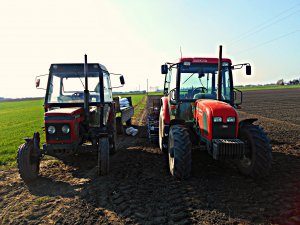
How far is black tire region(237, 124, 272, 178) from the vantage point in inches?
181

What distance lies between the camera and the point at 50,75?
6410 millimetres

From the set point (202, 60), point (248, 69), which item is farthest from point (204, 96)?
point (248, 69)

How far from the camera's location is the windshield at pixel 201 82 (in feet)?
20.0

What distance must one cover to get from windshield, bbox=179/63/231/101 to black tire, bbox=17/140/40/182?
135 inches

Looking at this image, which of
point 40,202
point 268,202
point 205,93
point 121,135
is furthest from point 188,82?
point 121,135

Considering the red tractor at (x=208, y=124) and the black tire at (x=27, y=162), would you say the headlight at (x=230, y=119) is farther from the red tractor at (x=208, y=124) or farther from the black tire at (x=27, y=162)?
the black tire at (x=27, y=162)

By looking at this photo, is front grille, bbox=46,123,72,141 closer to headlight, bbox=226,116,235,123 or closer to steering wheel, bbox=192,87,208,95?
steering wheel, bbox=192,87,208,95

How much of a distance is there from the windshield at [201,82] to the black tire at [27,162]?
3429mm

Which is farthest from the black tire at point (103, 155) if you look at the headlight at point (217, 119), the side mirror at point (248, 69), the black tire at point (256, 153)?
the side mirror at point (248, 69)

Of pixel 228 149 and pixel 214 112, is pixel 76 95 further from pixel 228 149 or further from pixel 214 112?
pixel 228 149

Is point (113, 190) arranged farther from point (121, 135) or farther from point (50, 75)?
point (121, 135)

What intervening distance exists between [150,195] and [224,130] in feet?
5.84

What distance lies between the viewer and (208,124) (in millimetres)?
4805

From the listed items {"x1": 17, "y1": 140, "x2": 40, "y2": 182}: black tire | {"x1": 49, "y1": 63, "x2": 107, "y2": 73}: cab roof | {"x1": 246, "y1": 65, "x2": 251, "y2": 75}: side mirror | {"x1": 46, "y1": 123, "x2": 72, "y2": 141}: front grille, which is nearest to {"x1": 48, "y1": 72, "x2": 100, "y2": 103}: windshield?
{"x1": 49, "y1": 63, "x2": 107, "y2": 73}: cab roof
